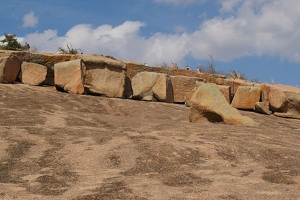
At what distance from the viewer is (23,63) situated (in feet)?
46.0

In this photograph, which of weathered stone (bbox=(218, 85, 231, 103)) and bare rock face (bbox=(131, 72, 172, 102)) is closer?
bare rock face (bbox=(131, 72, 172, 102))

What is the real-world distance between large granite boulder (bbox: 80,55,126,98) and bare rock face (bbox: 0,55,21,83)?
203 cm

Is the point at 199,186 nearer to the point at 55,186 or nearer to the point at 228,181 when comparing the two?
the point at 228,181

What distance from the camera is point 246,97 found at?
15438 millimetres

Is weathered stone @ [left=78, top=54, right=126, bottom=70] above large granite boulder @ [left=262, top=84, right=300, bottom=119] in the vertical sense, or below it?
above

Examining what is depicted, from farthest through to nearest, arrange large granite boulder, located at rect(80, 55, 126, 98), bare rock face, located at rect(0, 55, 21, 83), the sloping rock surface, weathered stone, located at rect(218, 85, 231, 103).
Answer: weathered stone, located at rect(218, 85, 231, 103)
large granite boulder, located at rect(80, 55, 126, 98)
bare rock face, located at rect(0, 55, 21, 83)
the sloping rock surface

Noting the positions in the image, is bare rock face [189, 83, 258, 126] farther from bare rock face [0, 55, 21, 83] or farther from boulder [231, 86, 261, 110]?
bare rock face [0, 55, 21, 83]

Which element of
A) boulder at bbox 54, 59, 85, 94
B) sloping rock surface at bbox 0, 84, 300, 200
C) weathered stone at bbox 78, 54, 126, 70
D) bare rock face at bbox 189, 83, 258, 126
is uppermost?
weathered stone at bbox 78, 54, 126, 70

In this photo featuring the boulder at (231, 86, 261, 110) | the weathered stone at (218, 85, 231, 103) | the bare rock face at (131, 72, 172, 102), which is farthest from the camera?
the weathered stone at (218, 85, 231, 103)

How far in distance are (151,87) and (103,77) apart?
1.60m

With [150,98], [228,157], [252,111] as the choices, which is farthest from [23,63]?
[228,157]

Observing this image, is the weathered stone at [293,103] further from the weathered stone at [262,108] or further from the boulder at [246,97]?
the boulder at [246,97]

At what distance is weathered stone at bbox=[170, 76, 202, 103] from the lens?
15492 millimetres

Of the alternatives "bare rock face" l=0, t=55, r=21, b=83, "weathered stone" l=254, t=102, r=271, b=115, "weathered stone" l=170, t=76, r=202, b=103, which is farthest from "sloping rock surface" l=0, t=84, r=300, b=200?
"weathered stone" l=254, t=102, r=271, b=115
